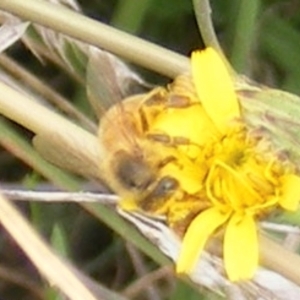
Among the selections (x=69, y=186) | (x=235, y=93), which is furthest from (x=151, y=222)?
(x=235, y=93)

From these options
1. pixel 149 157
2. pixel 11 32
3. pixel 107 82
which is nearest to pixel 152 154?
pixel 149 157

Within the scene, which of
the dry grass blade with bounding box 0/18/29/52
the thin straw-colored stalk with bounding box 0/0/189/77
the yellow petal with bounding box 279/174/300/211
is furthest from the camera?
the dry grass blade with bounding box 0/18/29/52

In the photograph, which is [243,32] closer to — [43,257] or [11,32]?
[11,32]

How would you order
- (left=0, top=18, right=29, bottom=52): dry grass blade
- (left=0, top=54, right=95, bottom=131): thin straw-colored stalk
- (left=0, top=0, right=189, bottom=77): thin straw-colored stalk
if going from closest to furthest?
(left=0, top=0, right=189, bottom=77): thin straw-colored stalk → (left=0, top=18, right=29, bottom=52): dry grass blade → (left=0, top=54, right=95, bottom=131): thin straw-colored stalk

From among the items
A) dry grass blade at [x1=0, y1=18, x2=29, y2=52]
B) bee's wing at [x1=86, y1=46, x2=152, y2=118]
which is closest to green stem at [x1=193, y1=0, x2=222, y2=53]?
bee's wing at [x1=86, y1=46, x2=152, y2=118]

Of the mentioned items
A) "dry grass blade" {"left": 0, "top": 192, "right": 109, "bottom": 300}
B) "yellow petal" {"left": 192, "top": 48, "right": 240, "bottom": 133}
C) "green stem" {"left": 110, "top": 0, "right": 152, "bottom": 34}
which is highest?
"yellow petal" {"left": 192, "top": 48, "right": 240, "bottom": 133}

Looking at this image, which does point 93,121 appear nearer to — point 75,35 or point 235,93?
point 75,35

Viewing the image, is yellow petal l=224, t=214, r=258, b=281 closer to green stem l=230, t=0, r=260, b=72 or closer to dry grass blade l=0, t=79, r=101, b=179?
dry grass blade l=0, t=79, r=101, b=179
